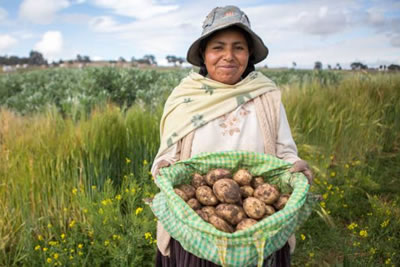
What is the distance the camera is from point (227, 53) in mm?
1949

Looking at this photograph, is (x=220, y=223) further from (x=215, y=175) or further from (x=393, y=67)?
(x=393, y=67)

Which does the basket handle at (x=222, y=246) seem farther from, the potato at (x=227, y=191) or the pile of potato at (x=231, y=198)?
the potato at (x=227, y=191)

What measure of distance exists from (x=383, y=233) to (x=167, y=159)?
288 cm

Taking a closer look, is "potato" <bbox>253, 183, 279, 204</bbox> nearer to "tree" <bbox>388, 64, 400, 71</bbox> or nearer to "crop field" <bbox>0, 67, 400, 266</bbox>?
"crop field" <bbox>0, 67, 400, 266</bbox>

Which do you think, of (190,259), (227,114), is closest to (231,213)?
(190,259)

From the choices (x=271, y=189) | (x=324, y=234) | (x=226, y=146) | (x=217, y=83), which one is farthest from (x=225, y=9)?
(x=324, y=234)

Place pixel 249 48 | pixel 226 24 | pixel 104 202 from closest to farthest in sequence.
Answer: pixel 226 24
pixel 249 48
pixel 104 202

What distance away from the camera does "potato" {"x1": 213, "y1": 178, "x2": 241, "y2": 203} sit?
5.08 ft

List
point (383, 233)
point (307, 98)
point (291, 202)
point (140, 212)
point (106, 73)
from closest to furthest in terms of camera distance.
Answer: point (291, 202) → point (140, 212) → point (383, 233) → point (307, 98) → point (106, 73)

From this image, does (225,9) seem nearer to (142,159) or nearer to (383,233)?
(142,159)

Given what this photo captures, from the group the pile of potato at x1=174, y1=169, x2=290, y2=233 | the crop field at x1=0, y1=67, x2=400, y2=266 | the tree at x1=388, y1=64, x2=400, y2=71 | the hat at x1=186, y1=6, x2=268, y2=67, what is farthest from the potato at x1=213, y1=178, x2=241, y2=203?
the tree at x1=388, y1=64, x2=400, y2=71

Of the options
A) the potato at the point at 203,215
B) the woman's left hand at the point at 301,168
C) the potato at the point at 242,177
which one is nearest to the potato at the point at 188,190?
the potato at the point at 203,215

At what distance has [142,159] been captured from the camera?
381 centimetres

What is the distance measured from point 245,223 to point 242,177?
0.29m
